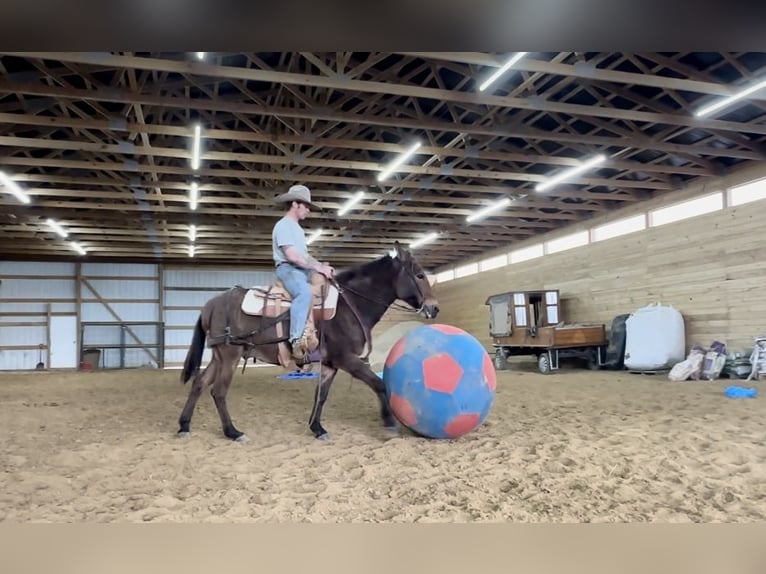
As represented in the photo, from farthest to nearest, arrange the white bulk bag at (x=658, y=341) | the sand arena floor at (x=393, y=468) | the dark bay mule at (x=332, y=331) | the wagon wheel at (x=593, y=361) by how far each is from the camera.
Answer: the wagon wheel at (x=593, y=361) < the white bulk bag at (x=658, y=341) < the dark bay mule at (x=332, y=331) < the sand arena floor at (x=393, y=468)

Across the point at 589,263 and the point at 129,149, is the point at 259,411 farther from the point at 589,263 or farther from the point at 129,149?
the point at 589,263

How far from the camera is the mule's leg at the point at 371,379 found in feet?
15.2

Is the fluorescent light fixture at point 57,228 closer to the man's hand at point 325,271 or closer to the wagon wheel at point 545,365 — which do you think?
the man's hand at point 325,271

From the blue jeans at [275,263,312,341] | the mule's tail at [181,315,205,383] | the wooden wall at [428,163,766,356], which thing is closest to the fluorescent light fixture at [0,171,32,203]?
the mule's tail at [181,315,205,383]

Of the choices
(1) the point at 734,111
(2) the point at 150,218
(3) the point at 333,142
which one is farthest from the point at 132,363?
(1) the point at 734,111

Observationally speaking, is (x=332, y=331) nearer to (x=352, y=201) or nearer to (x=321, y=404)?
(x=321, y=404)

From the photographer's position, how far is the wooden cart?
12.4m

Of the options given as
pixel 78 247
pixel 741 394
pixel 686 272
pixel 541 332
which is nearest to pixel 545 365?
pixel 541 332

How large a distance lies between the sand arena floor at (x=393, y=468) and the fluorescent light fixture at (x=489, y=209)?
8168mm

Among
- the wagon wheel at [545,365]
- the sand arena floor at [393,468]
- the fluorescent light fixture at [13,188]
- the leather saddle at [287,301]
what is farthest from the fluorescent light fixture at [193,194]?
the wagon wheel at [545,365]

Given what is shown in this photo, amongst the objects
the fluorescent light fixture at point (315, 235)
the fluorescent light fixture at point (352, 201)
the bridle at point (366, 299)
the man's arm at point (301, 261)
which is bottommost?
the bridle at point (366, 299)

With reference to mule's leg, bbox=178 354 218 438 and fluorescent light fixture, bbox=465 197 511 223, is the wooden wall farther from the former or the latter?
mule's leg, bbox=178 354 218 438

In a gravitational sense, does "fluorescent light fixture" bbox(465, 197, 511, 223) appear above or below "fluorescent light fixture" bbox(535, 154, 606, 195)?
below

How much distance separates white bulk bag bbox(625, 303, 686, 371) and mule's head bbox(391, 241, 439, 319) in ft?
26.9
